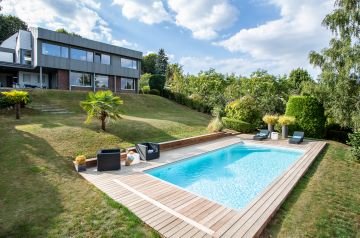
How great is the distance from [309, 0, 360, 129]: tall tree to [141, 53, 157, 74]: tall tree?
184 feet

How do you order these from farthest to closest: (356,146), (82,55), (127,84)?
(127,84) → (82,55) → (356,146)

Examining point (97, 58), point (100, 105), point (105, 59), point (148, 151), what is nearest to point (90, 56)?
point (97, 58)

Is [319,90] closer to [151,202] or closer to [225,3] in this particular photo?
[225,3]

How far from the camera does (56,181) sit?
644cm

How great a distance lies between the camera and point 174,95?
29.1 metres

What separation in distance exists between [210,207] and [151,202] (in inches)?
56.7

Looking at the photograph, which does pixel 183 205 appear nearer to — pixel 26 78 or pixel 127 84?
pixel 26 78

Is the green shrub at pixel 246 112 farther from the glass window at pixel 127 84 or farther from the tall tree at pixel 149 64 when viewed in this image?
the tall tree at pixel 149 64

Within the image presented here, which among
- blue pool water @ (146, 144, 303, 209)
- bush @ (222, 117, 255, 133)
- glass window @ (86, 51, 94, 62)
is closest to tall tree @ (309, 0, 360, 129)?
blue pool water @ (146, 144, 303, 209)

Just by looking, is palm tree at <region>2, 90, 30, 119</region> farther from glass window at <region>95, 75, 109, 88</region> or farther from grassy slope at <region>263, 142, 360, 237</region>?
grassy slope at <region>263, 142, 360, 237</region>

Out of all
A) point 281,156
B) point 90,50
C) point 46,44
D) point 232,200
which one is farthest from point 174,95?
point 232,200

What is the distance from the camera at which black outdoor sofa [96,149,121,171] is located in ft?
24.6

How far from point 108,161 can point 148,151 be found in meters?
1.98

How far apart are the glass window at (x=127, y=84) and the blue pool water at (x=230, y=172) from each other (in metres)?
21.0
